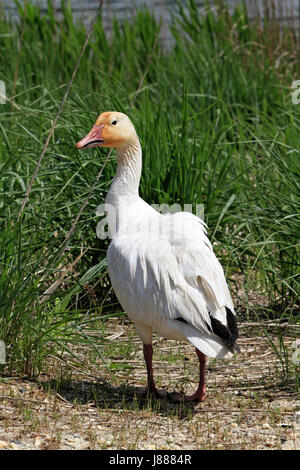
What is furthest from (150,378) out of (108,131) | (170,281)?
(108,131)

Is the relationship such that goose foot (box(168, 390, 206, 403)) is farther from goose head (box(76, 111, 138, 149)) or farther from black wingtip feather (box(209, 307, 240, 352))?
goose head (box(76, 111, 138, 149))

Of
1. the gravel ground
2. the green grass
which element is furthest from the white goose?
the green grass

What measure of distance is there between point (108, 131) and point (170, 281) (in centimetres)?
86

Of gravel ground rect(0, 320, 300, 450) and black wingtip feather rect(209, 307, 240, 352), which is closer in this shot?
gravel ground rect(0, 320, 300, 450)

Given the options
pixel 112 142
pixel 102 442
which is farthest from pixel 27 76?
pixel 102 442

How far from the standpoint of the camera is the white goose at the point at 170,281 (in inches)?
130

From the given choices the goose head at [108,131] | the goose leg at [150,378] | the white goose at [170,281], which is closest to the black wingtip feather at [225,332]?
the white goose at [170,281]

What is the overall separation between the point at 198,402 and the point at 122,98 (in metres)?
2.94

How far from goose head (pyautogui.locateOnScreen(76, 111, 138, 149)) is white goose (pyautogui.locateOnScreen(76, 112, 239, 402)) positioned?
2cm

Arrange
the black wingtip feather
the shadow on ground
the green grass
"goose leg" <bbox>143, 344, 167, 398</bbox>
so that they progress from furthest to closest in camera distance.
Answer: the green grass → "goose leg" <bbox>143, 344, 167, 398</bbox> → the shadow on ground → the black wingtip feather

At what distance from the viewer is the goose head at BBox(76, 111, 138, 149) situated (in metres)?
3.77

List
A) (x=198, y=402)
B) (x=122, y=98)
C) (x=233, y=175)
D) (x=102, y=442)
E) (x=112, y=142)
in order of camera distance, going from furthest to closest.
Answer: (x=122, y=98) → (x=233, y=175) → (x=112, y=142) → (x=198, y=402) → (x=102, y=442)

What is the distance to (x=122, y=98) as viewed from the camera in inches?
230

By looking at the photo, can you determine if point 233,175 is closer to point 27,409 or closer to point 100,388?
point 100,388
